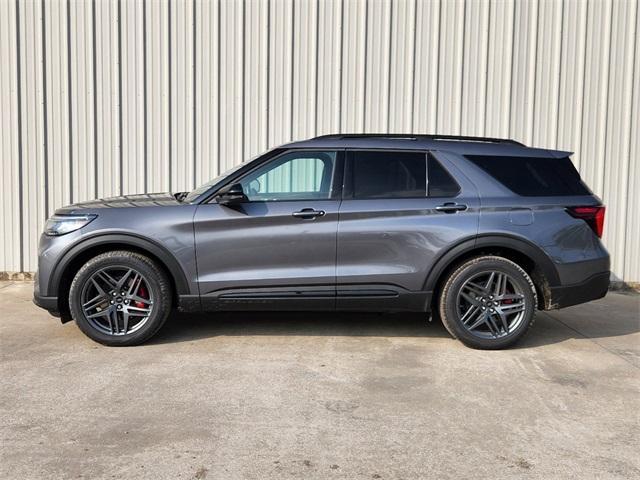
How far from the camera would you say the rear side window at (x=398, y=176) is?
5.22m

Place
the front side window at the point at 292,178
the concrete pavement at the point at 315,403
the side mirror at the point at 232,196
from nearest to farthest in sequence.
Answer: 1. the concrete pavement at the point at 315,403
2. the side mirror at the point at 232,196
3. the front side window at the point at 292,178

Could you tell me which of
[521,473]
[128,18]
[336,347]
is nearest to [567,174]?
[336,347]

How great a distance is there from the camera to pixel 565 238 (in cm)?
517

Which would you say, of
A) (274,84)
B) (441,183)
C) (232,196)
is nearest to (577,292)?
(441,183)

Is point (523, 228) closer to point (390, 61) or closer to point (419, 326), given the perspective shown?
point (419, 326)

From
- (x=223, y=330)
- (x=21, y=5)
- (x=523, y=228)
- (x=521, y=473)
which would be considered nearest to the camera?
(x=521, y=473)

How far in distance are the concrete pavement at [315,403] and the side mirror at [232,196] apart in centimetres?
126

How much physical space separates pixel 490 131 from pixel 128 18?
5104 mm

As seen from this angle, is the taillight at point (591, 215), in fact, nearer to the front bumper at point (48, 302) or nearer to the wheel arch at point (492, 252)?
the wheel arch at point (492, 252)

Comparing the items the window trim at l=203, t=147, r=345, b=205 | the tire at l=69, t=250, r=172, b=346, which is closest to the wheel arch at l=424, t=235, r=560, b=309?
the window trim at l=203, t=147, r=345, b=205

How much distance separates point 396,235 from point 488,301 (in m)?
0.97

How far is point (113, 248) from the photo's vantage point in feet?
17.0

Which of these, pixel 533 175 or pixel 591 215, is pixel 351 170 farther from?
pixel 591 215

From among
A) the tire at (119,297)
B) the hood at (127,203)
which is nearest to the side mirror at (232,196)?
the hood at (127,203)
